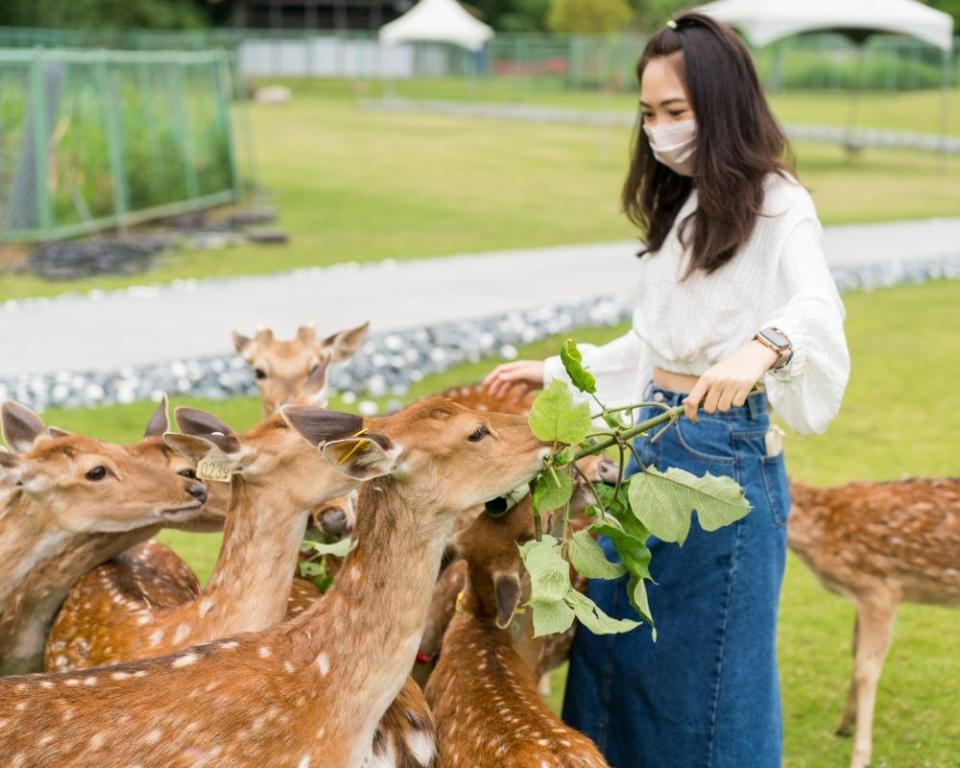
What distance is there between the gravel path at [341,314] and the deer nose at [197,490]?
5.22 m

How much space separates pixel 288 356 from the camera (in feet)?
19.1

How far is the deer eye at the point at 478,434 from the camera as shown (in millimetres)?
3350

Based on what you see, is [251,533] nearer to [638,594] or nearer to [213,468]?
[213,468]

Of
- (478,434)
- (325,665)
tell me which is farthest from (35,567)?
(478,434)

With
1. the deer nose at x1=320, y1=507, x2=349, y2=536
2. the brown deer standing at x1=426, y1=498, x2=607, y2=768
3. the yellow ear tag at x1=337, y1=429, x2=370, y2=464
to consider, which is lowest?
the brown deer standing at x1=426, y1=498, x2=607, y2=768

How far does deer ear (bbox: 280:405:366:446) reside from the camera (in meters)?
3.12

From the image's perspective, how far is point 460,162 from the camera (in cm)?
2648

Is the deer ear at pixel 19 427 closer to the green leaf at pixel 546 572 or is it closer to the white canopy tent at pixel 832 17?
the green leaf at pixel 546 572

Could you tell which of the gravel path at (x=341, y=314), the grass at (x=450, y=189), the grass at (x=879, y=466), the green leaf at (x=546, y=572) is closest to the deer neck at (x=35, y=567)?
the green leaf at (x=546, y=572)

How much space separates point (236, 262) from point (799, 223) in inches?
463

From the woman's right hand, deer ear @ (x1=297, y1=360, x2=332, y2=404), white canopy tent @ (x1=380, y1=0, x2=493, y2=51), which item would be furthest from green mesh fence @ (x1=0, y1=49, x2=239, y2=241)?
white canopy tent @ (x1=380, y1=0, x2=493, y2=51)

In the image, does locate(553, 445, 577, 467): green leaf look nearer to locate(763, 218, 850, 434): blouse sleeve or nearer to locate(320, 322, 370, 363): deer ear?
locate(763, 218, 850, 434): blouse sleeve

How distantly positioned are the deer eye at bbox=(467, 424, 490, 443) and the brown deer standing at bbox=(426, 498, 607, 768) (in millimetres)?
745

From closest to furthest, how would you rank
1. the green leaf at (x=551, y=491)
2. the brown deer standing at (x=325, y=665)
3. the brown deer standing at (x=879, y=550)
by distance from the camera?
1. the brown deer standing at (x=325, y=665)
2. the green leaf at (x=551, y=491)
3. the brown deer standing at (x=879, y=550)
